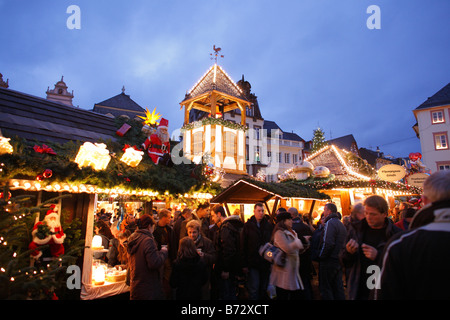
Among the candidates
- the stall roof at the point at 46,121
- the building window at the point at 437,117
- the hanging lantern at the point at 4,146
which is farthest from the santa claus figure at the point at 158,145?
the building window at the point at 437,117

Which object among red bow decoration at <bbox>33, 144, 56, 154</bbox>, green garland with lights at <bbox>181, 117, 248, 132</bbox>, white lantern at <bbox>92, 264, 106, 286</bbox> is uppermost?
green garland with lights at <bbox>181, 117, 248, 132</bbox>

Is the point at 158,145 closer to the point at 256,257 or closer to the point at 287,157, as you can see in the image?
the point at 256,257

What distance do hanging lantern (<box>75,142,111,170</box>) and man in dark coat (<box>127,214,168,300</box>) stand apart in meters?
2.08

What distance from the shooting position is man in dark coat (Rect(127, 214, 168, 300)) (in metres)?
4.01

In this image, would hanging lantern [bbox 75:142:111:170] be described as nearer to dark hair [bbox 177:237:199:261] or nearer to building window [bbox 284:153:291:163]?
dark hair [bbox 177:237:199:261]

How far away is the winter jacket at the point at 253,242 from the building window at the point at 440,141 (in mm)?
29705

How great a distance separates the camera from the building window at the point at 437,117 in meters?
26.6

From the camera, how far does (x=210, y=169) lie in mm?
8484

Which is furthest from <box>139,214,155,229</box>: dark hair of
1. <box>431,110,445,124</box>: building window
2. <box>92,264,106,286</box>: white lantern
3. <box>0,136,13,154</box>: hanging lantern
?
<box>431,110,445,124</box>: building window

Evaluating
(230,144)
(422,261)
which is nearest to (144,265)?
(422,261)

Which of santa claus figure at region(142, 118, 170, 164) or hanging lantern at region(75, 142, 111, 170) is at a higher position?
santa claus figure at region(142, 118, 170, 164)

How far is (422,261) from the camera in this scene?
147 centimetres

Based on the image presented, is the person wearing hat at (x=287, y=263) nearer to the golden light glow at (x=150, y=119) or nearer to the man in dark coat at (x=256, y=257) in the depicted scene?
the man in dark coat at (x=256, y=257)
